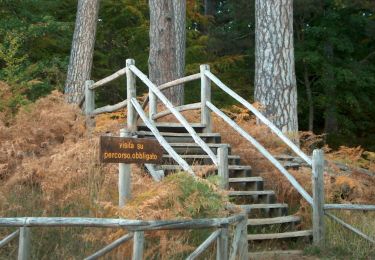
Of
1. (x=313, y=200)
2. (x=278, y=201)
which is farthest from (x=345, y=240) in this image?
(x=278, y=201)

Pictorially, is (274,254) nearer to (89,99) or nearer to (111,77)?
→ (111,77)

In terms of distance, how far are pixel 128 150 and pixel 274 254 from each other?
295 centimetres

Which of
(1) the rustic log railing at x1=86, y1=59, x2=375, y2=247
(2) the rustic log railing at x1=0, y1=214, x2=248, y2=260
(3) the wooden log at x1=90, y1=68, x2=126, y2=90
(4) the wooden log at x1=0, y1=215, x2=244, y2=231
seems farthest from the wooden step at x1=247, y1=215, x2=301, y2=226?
(3) the wooden log at x1=90, y1=68, x2=126, y2=90

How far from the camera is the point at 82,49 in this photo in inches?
756

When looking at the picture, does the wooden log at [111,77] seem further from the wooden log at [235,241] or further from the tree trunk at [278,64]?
the wooden log at [235,241]

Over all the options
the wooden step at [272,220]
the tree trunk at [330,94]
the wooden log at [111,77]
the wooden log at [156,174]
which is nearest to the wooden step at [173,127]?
the wooden log at [111,77]

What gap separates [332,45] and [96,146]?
16.4 metres

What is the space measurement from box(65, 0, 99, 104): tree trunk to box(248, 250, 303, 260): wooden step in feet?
34.4

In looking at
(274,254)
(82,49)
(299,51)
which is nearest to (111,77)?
(274,254)

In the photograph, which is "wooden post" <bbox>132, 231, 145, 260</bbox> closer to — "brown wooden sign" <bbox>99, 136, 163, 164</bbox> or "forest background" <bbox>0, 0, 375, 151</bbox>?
"brown wooden sign" <bbox>99, 136, 163, 164</bbox>

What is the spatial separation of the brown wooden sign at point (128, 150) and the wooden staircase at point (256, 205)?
1.90 m

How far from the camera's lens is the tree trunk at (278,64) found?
14.7 m

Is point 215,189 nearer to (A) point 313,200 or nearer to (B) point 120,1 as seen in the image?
(A) point 313,200

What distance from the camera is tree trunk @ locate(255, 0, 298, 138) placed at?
48.2ft
